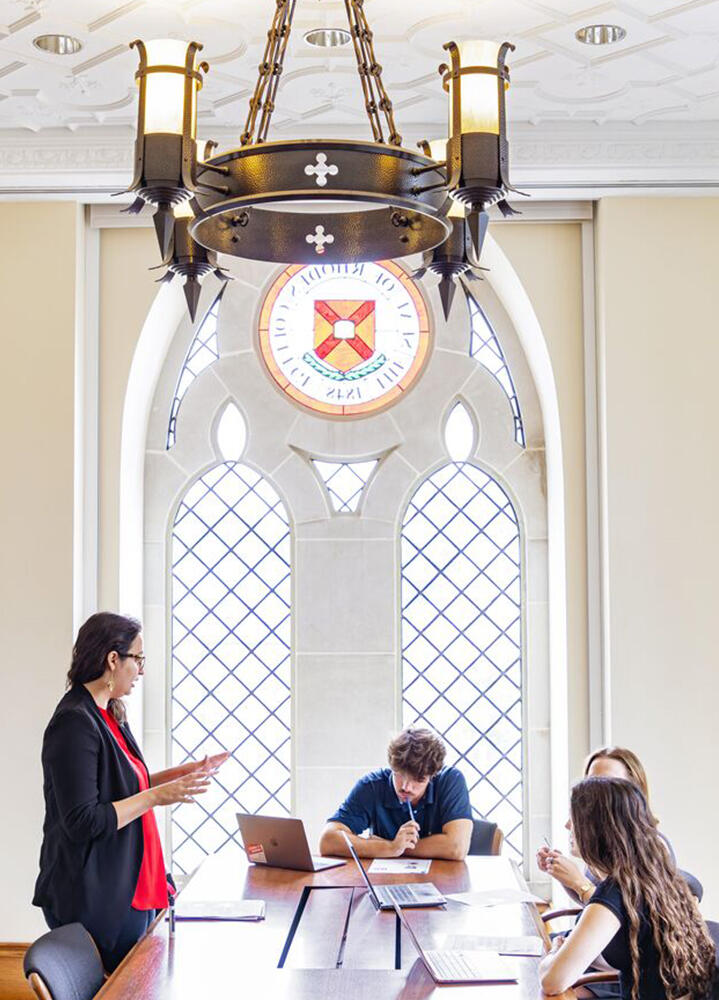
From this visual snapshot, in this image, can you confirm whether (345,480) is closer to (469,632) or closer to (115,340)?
(469,632)

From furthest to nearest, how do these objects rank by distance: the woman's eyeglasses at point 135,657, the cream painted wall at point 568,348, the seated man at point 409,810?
the cream painted wall at point 568,348
the seated man at point 409,810
the woman's eyeglasses at point 135,657

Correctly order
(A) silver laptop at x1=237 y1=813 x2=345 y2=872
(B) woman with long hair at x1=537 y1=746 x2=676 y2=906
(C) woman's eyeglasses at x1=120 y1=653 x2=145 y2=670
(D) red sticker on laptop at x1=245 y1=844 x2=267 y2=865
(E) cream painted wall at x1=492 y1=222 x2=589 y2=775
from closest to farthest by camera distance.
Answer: (B) woman with long hair at x1=537 y1=746 x2=676 y2=906, (C) woman's eyeglasses at x1=120 y1=653 x2=145 y2=670, (A) silver laptop at x1=237 y1=813 x2=345 y2=872, (D) red sticker on laptop at x1=245 y1=844 x2=267 y2=865, (E) cream painted wall at x1=492 y1=222 x2=589 y2=775

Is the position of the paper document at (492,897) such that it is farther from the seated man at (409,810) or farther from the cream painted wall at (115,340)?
the cream painted wall at (115,340)

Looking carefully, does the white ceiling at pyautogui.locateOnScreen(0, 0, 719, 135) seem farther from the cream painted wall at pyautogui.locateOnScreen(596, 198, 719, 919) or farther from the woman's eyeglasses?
the woman's eyeglasses

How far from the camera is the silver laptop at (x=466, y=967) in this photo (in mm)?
2752

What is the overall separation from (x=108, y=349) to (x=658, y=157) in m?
2.42

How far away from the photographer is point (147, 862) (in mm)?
3459

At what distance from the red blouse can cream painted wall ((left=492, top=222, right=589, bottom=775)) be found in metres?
2.10

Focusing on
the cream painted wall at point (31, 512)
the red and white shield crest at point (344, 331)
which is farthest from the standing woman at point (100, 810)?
the red and white shield crest at point (344, 331)

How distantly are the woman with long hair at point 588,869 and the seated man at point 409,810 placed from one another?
1.62 feet

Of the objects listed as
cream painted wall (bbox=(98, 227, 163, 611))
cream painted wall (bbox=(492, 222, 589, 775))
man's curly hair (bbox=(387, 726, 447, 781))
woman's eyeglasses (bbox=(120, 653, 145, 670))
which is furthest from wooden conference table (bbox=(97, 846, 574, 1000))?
cream painted wall (bbox=(98, 227, 163, 611))

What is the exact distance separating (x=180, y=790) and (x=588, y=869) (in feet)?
4.10

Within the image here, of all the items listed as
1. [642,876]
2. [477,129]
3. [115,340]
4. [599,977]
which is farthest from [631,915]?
[115,340]

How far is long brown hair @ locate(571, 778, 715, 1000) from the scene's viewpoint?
2.74m
